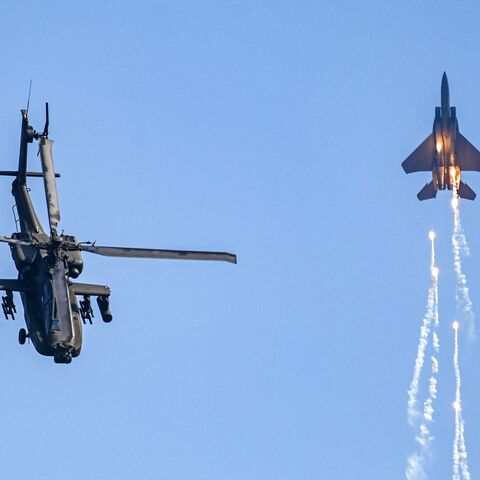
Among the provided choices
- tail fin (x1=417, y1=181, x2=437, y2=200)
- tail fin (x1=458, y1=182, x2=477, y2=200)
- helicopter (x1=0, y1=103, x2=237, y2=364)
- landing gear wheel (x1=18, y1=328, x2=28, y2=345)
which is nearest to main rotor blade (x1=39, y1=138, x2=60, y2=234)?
helicopter (x1=0, y1=103, x2=237, y2=364)

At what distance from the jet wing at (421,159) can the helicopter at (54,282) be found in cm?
4313

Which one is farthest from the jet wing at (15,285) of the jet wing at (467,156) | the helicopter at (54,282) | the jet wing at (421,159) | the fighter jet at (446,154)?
the jet wing at (421,159)

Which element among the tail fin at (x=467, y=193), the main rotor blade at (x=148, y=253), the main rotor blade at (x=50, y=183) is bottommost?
the main rotor blade at (x=148, y=253)

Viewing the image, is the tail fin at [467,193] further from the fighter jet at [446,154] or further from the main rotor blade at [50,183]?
the main rotor blade at [50,183]

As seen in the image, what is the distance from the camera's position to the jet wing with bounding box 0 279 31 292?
80525 millimetres

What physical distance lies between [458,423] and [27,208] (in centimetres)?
3177

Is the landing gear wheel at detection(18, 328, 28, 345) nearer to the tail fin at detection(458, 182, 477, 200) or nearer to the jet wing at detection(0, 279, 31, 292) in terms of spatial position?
the jet wing at detection(0, 279, 31, 292)

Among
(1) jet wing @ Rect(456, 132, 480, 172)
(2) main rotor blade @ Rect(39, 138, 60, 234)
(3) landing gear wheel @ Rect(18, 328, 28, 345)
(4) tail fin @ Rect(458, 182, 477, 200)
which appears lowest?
(3) landing gear wheel @ Rect(18, 328, 28, 345)

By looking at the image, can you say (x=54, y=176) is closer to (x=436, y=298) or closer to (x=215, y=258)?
(x=215, y=258)

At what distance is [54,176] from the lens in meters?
84.5

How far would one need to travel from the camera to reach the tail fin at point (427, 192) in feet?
399

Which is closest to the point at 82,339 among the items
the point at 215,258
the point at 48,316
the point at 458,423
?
the point at 48,316

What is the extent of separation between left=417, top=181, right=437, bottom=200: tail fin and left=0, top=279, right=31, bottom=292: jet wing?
47172 millimetres

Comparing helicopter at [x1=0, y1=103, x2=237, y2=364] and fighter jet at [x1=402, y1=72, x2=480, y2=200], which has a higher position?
fighter jet at [x1=402, y1=72, x2=480, y2=200]
